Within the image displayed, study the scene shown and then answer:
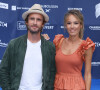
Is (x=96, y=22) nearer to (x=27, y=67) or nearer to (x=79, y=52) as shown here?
(x=79, y=52)

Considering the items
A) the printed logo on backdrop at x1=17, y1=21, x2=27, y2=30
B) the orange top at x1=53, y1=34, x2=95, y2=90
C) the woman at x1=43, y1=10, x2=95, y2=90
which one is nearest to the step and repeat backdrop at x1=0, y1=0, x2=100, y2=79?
the printed logo on backdrop at x1=17, y1=21, x2=27, y2=30

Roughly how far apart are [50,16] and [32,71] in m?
2.68

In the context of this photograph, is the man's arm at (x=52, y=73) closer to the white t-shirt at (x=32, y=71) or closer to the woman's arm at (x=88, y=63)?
the white t-shirt at (x=32, y=71)

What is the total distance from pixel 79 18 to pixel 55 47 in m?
0.46

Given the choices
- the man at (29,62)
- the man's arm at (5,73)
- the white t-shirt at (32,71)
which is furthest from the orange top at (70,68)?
the man's arm at (5,73)

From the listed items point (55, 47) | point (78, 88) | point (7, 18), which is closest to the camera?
point (78, 88)

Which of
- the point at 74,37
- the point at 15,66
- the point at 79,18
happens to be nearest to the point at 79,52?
the point at 74,37

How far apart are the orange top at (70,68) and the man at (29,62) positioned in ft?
0.65

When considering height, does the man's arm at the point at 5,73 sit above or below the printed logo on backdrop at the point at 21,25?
below

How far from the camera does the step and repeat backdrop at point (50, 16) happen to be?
463 cm

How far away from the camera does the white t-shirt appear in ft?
7.19

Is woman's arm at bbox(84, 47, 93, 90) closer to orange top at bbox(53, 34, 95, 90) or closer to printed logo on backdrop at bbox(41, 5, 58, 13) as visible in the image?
orange top at bbox(53, 34, 95, 90)

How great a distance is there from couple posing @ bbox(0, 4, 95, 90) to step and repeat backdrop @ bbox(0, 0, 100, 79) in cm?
217

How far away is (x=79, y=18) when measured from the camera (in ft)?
8.24
